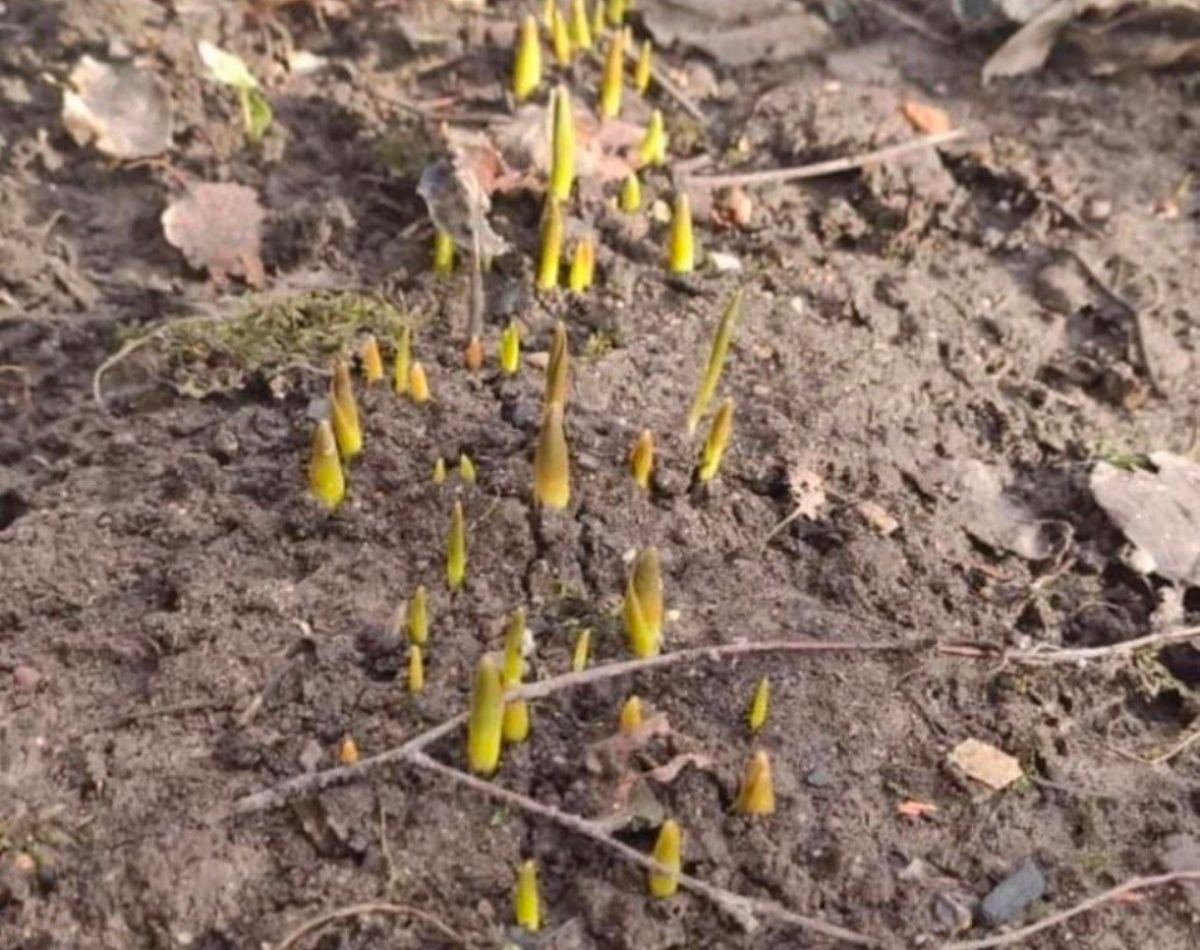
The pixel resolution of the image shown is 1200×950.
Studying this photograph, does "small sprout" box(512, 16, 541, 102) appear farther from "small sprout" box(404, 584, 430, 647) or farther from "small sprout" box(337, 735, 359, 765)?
"small sprout" box(337, 735, 359, 765)

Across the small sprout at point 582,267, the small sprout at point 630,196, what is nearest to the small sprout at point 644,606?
the small sprout at point 582,267

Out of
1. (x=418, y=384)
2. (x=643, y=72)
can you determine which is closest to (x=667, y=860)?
(x=418, y=384)

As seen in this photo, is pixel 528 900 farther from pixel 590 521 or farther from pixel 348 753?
pixel 590 521

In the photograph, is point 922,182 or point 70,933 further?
point 922,182

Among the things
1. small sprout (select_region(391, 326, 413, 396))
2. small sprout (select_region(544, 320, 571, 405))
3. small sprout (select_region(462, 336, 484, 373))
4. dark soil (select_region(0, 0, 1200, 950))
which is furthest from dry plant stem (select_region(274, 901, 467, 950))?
small sprout (select_region(462, 336, 484, 373))

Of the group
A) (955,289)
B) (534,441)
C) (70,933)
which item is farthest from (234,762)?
(955,289)

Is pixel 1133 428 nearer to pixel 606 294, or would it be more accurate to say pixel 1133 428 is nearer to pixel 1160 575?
pixel 1160 575
